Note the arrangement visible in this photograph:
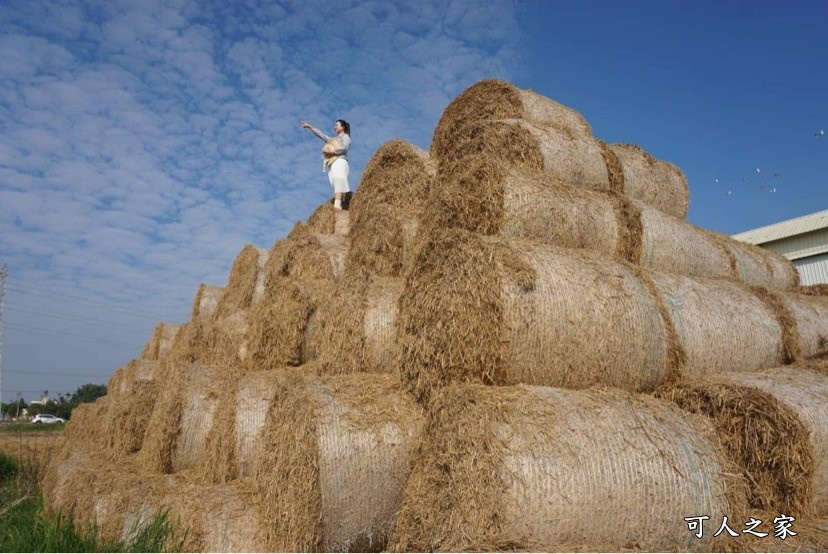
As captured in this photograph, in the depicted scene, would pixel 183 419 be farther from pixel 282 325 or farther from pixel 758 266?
pixel 758 266

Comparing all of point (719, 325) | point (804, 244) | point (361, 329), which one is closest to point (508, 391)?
point (361, 329)

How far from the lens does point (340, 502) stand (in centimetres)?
393

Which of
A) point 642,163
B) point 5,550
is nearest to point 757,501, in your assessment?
point 642,163

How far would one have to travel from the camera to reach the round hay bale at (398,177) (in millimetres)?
7012

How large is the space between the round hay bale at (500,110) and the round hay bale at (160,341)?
6.71m

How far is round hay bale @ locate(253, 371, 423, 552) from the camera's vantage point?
3.92 m

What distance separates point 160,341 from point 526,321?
914cm

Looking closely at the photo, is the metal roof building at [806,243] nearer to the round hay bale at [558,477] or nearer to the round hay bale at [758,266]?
the round hay bale at [758,266]

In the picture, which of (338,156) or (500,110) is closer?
(500,110)

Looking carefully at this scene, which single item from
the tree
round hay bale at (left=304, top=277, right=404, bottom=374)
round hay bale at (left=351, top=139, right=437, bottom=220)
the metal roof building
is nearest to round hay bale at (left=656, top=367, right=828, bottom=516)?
round hay bale at (left=304, top=277, right=404, bottom=374)

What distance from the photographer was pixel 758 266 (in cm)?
707

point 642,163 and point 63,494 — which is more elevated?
point 642,163

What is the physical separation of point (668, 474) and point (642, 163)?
176 inches

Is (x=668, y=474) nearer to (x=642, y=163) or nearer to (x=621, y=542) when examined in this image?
(x=621, y=542)
